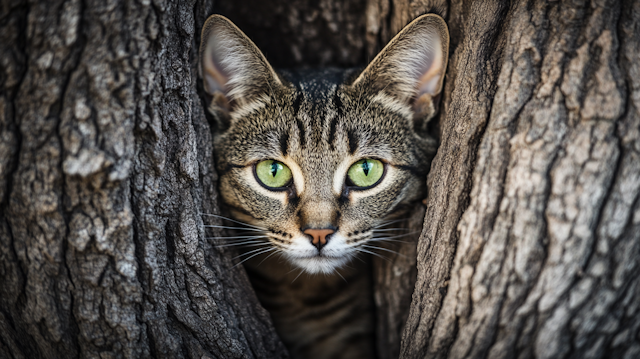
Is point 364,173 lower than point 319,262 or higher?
higher

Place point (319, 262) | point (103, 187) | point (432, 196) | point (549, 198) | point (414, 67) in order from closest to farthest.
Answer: point (549, 198) < point (103, 187) < point (432, 196) < point (319, 262) < point (414, 67)

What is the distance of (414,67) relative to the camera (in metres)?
2.33

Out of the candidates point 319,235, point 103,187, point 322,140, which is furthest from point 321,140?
point 103,187

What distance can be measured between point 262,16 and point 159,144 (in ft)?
5.25

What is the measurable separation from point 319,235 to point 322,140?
20.5 inches

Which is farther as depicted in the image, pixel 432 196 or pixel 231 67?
pixel 231 67

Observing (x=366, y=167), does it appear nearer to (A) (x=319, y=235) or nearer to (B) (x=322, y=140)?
(B) (x=322, y=140)

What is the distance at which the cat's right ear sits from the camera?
216 centimetres

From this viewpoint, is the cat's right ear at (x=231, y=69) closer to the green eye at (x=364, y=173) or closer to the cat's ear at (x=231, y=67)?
the cat's ear at (x=231, y=67)

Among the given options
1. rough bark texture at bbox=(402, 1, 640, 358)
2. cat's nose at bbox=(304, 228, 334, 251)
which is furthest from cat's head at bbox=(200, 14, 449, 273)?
rough bark texture at bbox=(402, 1, 640, 358)

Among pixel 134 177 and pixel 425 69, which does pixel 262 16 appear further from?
pixel 134 177

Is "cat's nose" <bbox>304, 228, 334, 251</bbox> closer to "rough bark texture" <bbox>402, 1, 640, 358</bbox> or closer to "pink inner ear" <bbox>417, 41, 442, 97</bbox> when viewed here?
"rough bark texture" <bbox>402, 1, 640, 358</bbox>

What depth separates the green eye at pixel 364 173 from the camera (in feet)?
7.42

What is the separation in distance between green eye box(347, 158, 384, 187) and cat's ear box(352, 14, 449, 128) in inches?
16.4
